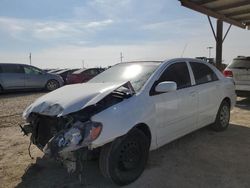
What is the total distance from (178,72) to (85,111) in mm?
2155

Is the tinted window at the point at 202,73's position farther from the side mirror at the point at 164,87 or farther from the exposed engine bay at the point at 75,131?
the exposed engine bay at the point at 75,131

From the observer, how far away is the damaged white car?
144 inches

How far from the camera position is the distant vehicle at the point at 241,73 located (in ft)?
32.4

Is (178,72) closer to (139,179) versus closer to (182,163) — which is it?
(182,163)

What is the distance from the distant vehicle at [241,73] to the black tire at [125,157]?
21.8 feet

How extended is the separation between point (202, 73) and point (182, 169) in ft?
7.46

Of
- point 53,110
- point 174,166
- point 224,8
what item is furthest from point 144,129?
point 224,8

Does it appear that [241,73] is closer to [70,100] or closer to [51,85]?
[70,100]

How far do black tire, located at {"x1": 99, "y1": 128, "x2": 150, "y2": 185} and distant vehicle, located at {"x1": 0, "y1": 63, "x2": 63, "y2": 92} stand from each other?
12.7 meters

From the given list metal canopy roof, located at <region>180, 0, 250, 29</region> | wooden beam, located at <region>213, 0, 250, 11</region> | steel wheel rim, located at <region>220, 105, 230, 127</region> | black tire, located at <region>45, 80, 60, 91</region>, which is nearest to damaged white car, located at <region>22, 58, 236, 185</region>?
steel wheel rim, located at <region>220, 105, 230, 127</region>

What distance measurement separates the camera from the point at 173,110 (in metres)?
4.89

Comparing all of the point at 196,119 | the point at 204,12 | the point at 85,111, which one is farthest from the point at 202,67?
the point at 204,12

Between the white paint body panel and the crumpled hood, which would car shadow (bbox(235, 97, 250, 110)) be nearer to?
the white paint body panel

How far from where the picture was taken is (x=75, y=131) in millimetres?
3627
